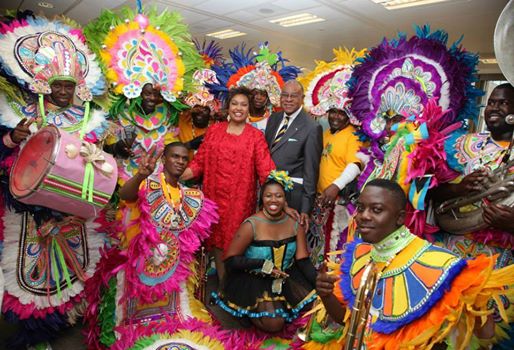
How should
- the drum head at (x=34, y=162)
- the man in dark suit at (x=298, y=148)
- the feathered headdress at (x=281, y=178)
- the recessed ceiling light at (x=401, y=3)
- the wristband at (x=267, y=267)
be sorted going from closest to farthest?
the drum head at (x=34, y=162)
the wristband at (x=267, y=267)
the feathered headdress at (x=281, y=178)
the man in dark suit at (x=298, y=148)
the recessed ceiling light at (x=401, y=3)

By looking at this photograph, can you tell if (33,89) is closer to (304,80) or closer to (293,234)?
(293,234)

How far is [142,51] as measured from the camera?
3.66 meters

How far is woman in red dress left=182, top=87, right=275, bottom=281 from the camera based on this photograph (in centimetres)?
363

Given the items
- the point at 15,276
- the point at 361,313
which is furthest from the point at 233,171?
the point at 361,313

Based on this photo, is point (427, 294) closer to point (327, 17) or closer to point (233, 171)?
point (233, 171)

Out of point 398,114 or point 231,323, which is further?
point 231,323

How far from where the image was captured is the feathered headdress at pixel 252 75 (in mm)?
4324

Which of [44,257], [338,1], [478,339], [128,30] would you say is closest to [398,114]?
[478,339]

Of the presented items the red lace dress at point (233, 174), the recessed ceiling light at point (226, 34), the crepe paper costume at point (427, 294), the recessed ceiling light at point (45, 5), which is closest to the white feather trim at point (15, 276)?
the red lace dress at point (233, 174)

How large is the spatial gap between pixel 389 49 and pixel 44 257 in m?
2.83

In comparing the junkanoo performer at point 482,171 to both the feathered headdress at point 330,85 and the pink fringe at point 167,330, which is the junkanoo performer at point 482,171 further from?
the pink fringe at point 167,330

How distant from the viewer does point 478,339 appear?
1.87 metres

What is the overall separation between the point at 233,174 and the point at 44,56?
1.65 m

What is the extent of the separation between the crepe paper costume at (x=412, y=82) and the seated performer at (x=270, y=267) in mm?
689
